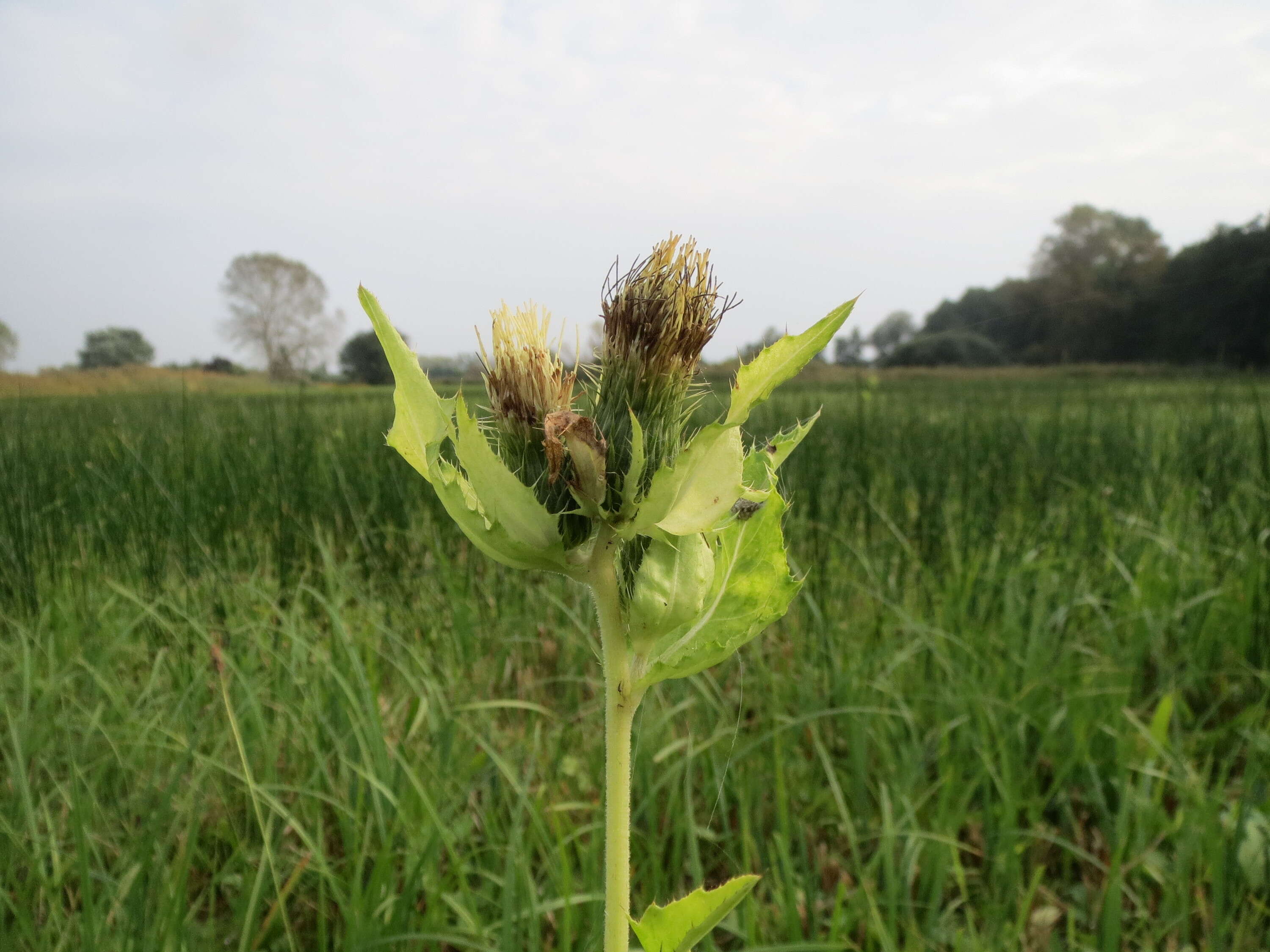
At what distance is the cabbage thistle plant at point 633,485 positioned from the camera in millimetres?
502

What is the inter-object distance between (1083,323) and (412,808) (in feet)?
89.4

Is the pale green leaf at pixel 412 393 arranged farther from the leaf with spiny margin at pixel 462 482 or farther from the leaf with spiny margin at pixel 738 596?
the leaf with spiny margin at pixel 738 596

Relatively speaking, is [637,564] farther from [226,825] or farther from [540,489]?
[226,825]

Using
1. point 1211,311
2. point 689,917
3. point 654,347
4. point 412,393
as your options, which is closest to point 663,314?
point 654,347

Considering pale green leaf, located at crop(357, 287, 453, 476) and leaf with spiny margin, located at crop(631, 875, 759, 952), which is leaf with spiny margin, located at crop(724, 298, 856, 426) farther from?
leaf with spiny margin, located at crop(631, 875, 759, 952)

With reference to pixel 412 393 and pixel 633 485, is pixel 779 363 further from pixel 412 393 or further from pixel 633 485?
pixel 412 393

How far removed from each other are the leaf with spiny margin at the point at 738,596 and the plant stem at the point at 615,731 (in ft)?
0.14

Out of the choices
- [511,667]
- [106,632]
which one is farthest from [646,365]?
[106,632]

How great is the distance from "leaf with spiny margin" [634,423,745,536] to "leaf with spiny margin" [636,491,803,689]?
9 centimetres

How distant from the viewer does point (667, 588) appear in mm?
539

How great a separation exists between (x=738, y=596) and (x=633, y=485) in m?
0.16

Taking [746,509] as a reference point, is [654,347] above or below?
above

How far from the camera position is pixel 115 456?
396cm

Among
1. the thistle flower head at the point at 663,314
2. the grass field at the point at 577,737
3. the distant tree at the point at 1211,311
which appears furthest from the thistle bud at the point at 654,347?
the distant tree at the point at 1211,311
